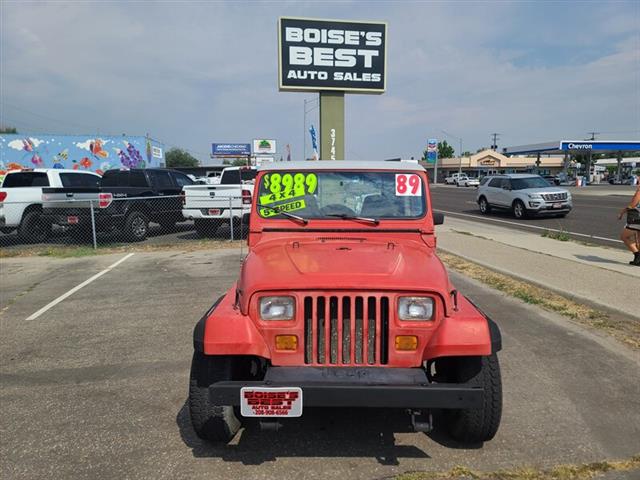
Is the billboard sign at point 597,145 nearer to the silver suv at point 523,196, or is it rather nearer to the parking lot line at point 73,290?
the silver suv at point 523,196

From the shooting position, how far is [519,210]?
1880 centimetres

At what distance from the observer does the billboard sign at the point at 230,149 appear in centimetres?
8319

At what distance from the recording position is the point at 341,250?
338 centimetres

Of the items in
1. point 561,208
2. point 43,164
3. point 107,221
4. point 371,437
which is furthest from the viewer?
point 43,164

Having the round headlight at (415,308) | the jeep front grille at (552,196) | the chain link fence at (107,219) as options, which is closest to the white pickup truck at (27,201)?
the chain link fence at (107,219)

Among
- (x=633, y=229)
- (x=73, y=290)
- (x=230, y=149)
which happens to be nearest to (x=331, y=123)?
(x=633, y=229)

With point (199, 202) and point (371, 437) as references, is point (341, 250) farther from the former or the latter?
point (199, 202)

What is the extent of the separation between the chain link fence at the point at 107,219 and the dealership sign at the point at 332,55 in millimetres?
5825

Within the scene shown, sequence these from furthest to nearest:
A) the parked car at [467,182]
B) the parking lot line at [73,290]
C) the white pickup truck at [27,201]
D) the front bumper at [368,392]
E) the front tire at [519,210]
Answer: the parked car at [467,182], the front tire at [519,210], the white pickup truck at [27,201], the parking lot line at [73,290], the front bumper at [368,392]

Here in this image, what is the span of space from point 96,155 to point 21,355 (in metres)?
42.4

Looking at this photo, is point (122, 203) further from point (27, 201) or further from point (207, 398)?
point (207, 398)

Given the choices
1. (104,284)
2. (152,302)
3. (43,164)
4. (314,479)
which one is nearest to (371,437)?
(314,479)

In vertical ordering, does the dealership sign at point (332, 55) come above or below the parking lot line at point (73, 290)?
above

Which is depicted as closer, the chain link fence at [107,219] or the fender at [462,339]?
the fender at [462,339]
